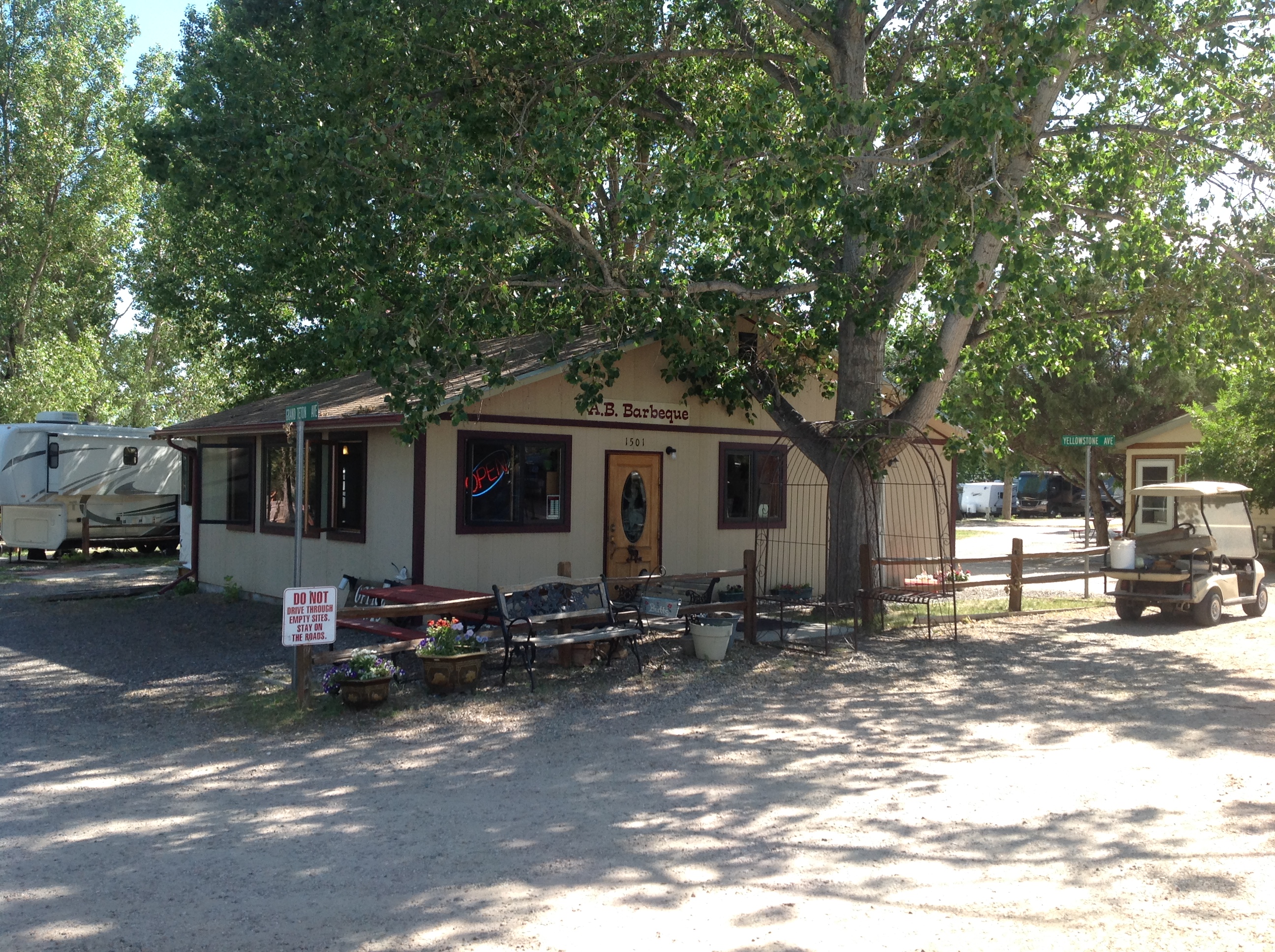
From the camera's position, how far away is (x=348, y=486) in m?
14.3

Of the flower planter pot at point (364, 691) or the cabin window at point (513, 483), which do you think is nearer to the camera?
the flower planter pot at point (364, 691)

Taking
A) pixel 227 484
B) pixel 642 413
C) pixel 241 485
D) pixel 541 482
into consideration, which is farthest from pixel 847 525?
pixel 227 484

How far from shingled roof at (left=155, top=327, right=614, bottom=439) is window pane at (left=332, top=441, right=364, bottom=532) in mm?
581

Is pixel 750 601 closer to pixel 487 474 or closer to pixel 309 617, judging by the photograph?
pixel 487 474

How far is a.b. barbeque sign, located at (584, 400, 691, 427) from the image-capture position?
579 inches

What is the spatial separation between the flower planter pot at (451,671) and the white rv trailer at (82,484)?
1646cm

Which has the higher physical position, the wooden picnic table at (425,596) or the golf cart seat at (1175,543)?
the golf cart seat at (1175,543)

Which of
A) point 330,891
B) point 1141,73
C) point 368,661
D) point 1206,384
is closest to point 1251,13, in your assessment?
point 1141,73

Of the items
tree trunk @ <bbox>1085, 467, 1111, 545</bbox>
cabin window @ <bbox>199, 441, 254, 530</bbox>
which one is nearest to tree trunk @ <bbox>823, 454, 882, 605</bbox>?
cabin window @ <bbox>199, 441, 254, 530</bbox>

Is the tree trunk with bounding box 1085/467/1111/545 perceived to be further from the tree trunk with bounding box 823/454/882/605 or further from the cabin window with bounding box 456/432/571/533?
the cabin window with bounding box 456/432/571/533

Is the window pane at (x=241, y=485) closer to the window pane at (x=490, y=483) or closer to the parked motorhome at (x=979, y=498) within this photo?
the window pane at (x=490, y=483)

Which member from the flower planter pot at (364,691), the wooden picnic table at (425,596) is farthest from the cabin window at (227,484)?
the flower planter pot at (364,691)

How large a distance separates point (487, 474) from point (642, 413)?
107 inches

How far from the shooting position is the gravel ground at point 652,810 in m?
4.80
